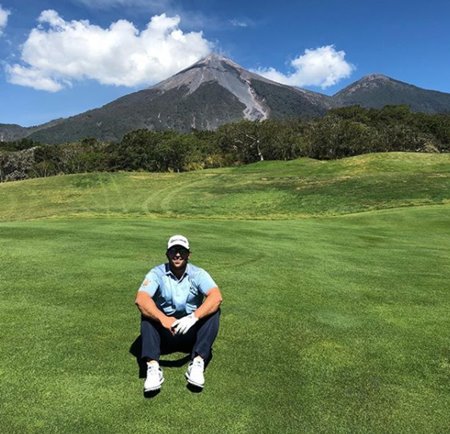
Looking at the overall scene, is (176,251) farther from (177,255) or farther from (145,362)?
(145,362)

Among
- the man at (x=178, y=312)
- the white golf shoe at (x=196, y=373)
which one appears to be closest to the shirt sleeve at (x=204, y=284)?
the man at (x=178, y=312)

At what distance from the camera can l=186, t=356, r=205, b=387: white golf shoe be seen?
229 inches

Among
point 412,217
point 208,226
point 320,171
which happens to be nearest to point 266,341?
point 208,226

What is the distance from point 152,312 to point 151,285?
518 millimetres

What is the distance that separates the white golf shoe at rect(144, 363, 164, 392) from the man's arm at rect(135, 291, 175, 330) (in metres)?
0.71

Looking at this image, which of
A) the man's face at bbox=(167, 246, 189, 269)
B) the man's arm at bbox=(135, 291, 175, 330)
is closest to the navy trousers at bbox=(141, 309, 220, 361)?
the man's arm at bbox=(135, 291, 175, 330)

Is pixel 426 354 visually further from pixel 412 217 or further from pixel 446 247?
pixel 412 217

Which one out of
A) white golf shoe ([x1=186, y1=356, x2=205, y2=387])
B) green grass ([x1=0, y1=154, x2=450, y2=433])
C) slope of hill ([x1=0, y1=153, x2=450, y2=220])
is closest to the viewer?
green grass ([x1=0, y1=154, x2=450, y2=433])

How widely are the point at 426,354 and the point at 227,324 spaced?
126 inches

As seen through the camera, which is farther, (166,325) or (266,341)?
(266,341)

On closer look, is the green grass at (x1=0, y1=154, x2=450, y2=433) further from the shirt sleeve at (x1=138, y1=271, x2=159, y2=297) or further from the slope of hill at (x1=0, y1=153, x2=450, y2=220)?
the slope of hill at (x1=0, y1=153, x2=450, y2=220)

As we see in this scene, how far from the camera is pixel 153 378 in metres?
5.77

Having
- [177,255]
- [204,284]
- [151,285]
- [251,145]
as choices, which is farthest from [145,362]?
[251,145]

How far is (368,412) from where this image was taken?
5531 mm
